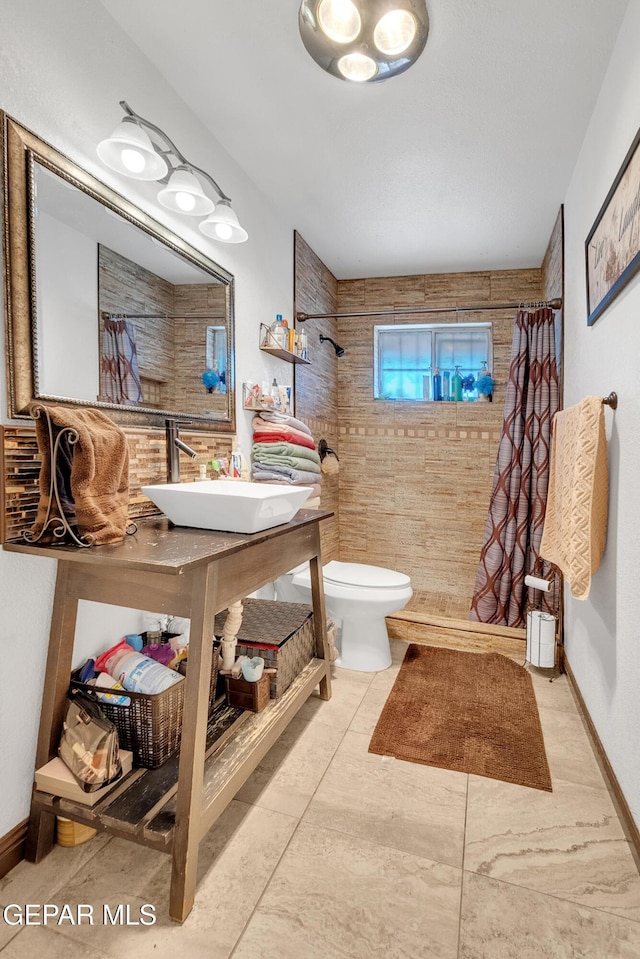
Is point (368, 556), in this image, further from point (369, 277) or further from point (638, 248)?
point (638, 248)

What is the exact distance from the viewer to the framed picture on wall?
1.40m

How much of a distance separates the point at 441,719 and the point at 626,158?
82.7 inches

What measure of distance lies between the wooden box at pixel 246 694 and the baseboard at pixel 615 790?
1154mm

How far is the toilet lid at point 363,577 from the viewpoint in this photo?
2516 millimetres

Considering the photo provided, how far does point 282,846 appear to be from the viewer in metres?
1.41

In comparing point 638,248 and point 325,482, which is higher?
point 638,248

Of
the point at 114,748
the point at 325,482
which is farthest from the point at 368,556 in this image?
the point at 114,748

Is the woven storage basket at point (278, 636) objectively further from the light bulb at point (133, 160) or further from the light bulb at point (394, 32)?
the light bulb at point (394, 32)

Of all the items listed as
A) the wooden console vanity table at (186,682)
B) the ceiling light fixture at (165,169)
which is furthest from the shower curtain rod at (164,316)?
the wooden console vanity table at (186,682)

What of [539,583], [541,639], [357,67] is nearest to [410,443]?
[539,583]

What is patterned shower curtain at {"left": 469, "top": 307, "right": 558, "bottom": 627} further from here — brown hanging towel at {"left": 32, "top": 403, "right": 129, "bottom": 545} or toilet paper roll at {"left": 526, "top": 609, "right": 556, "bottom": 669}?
brown hanging towel at {"left": 32, "top": 403, "right": 129, "bottom": 545}

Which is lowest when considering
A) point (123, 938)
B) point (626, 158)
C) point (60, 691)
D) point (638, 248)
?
point (123, 938)

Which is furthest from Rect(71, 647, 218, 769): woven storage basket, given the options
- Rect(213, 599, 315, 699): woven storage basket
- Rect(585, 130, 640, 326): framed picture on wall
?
Rect(585, 130, 640, 326): framed picture on wall

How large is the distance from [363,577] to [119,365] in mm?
1604
